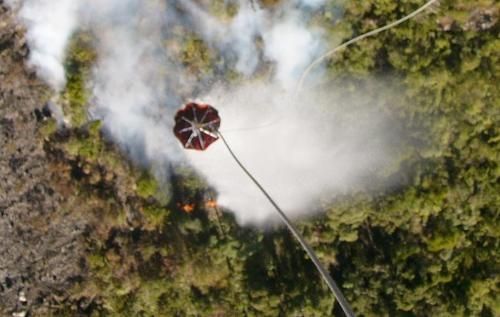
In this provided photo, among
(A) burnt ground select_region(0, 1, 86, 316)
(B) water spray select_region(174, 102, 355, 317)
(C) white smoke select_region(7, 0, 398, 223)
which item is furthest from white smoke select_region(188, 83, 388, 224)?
(A) burnt ground select_region(0, 1, 86, 316)

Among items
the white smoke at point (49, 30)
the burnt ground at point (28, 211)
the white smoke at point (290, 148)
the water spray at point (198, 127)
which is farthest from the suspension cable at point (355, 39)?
the burnt ground at point (28, 211)

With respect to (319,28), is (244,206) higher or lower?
lower

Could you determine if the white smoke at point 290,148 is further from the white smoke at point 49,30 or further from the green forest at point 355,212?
the white smoke at point 49,30

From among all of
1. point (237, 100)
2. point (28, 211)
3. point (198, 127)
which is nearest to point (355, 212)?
point (237, 100)

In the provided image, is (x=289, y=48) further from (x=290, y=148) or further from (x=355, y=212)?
(x=355, y=212)

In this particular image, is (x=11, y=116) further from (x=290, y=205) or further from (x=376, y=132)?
(x=376, y=132)

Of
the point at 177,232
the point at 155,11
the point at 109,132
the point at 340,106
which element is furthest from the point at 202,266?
the point at 155,11
